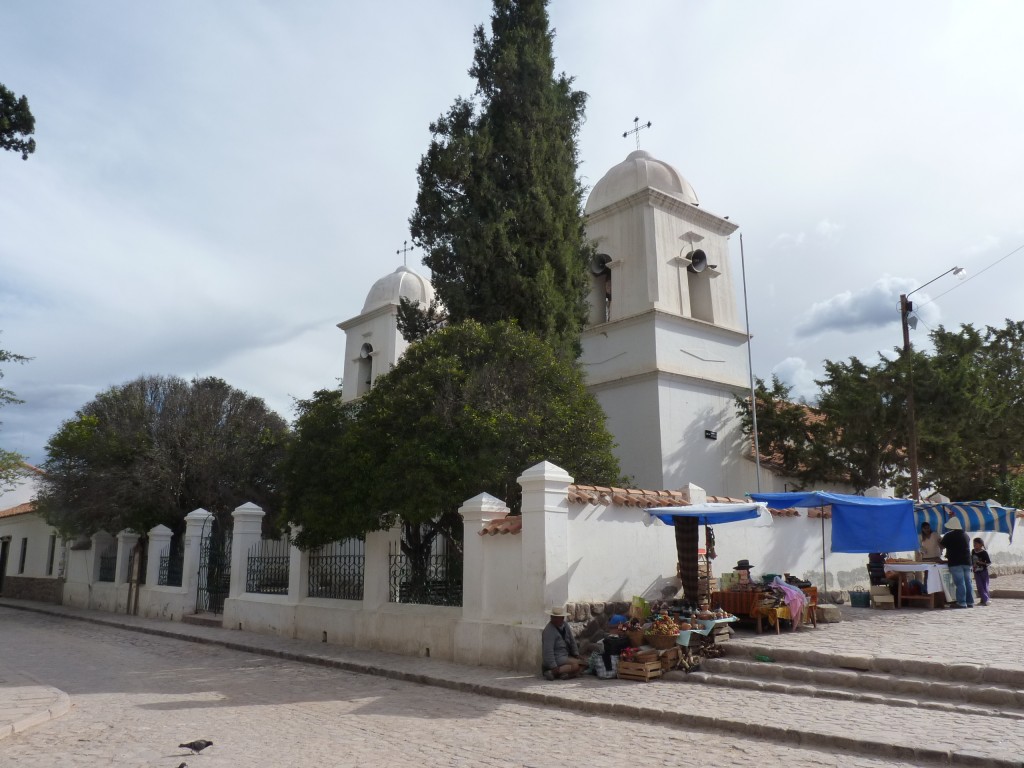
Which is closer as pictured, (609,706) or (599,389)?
(609,706)

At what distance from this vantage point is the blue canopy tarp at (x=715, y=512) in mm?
10555

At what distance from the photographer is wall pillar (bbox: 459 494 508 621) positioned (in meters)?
11.0

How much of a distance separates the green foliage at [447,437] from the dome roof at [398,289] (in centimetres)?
1502

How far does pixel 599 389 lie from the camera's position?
1927 centimetres

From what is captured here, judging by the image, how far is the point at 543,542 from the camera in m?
10.1

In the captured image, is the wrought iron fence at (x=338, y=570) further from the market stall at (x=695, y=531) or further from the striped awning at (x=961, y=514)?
the striped awning at (x=961, y=514)

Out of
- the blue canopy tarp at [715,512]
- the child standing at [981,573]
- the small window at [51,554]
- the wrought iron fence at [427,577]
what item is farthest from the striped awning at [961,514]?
the small window at [51,554]

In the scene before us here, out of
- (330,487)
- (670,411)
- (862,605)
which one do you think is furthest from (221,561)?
(862,605)

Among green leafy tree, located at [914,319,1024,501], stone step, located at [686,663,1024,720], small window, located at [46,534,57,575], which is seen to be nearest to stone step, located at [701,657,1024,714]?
stone step, located at [686,663,1024,720]

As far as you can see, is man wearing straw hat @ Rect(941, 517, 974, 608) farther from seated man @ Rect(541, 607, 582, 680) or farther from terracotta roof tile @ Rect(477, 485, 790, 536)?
seated man @ Rect(541, 607, 582, 680)

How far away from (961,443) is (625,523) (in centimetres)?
1402

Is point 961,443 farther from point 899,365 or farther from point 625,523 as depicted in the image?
point 625,523

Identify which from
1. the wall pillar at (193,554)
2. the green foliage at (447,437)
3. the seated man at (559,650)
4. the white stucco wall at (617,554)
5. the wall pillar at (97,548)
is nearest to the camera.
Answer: the seated man at (559,650)

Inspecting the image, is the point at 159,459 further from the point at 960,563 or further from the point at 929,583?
the point at 960,563
